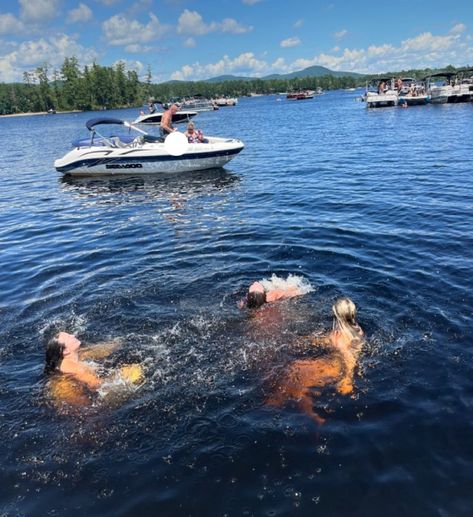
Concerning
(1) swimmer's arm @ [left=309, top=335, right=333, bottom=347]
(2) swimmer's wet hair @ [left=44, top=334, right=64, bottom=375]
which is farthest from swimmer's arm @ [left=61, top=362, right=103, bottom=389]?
(1) swimmer's arm @ [left=309, top=335, right=333, bottom=347]

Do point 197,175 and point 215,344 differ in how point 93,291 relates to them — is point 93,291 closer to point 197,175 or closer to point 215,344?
point 215,344

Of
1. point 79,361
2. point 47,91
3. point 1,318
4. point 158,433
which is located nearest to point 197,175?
point 1,318

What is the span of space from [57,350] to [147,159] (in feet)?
52.3

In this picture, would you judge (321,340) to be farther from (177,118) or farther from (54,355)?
(177,118)

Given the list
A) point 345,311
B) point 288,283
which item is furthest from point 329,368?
point 288,283

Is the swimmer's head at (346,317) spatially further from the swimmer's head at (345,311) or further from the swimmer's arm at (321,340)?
the swimmer's arm at (321,340)

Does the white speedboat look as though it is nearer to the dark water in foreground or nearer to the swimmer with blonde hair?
the dark water in foreground

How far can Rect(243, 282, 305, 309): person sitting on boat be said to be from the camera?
788 centimetres

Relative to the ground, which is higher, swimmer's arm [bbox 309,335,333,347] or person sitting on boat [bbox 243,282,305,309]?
person sitting on boat [bbox 243,282,305,309]

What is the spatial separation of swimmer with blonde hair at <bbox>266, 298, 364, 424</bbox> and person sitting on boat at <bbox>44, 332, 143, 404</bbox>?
2.17 metres

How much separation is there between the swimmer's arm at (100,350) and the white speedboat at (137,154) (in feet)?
48.5

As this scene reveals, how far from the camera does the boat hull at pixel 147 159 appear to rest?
20.8 m

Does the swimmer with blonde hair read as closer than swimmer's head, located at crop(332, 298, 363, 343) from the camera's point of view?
Yes

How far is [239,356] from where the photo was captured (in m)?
6.67
